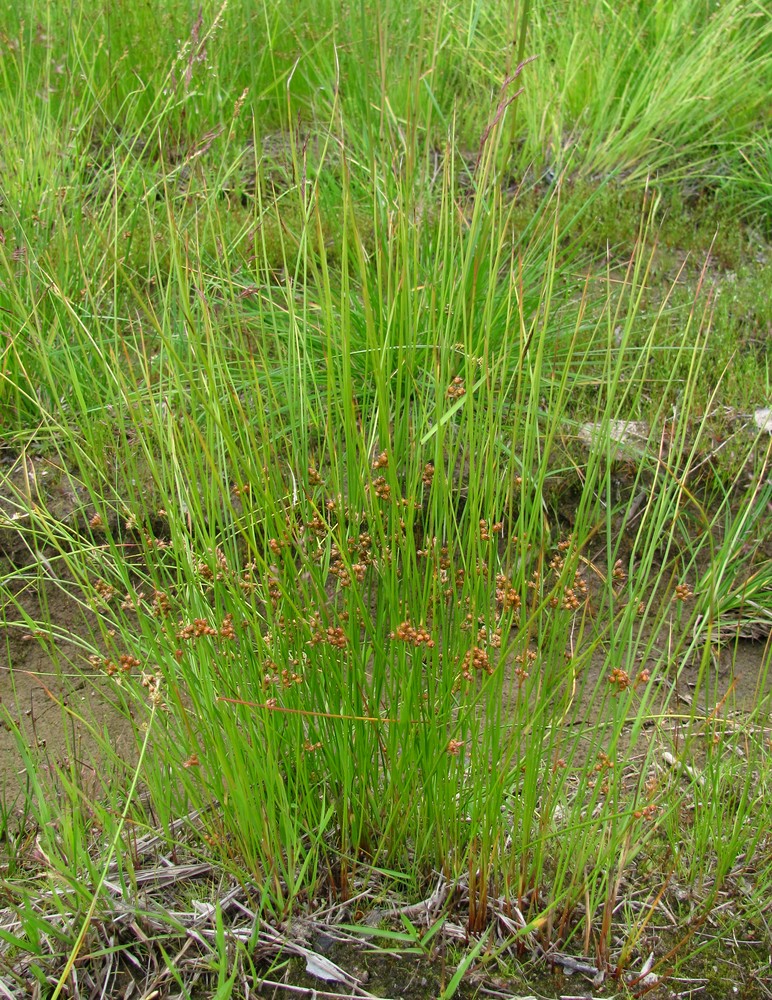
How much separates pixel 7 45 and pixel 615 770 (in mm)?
3336

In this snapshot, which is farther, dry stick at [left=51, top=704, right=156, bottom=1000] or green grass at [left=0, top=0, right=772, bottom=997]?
green grass at [left=0, top=0, right=772, bottom=997]

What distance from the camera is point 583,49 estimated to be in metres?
3.85

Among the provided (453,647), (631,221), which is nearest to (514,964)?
(453,647)

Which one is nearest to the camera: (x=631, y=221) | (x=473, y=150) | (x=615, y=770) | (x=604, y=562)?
(x=615, y=770)

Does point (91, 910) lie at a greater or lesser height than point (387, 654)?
lesser

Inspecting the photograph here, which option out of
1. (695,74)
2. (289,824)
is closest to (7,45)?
(695,74)

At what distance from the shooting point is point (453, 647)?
1.63 m

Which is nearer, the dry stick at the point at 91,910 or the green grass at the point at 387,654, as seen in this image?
the dry stick at the point at 91,910

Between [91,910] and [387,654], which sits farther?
[387,654]

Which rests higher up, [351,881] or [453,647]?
[453,647]

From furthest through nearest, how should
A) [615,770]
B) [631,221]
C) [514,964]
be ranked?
1. [631,221]
2. [514,964]
3. [615,770]

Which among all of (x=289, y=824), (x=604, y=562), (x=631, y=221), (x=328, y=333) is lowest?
(x=604, y=562)

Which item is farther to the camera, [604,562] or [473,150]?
[473,150]

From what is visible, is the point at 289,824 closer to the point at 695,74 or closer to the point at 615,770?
the point at 615,770
